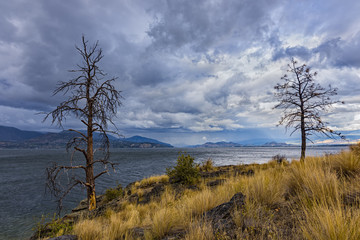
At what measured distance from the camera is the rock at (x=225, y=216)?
309cm

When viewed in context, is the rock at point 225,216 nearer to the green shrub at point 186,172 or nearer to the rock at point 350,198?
the rock at point 350,198

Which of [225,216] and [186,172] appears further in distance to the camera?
[186,172]

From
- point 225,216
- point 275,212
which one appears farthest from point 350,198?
point 225,216

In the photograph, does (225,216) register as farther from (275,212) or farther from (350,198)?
(350,198)

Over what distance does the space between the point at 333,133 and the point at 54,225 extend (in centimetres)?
1548

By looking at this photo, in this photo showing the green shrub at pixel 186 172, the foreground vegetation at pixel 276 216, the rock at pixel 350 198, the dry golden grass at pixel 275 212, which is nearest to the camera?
the foreground vegetation at pixel 276 216

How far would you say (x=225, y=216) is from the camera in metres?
3.64

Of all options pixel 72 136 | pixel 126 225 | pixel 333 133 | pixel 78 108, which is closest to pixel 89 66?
pixel 78 108

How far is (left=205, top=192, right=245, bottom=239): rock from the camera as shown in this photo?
3.09 metres

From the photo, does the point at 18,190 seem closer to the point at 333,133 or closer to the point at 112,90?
the point at 112,90

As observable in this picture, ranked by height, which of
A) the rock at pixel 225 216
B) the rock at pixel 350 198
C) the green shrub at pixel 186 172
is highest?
the rock at pixel 350 198

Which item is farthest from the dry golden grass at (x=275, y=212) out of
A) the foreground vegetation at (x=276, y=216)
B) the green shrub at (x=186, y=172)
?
the green shrub at (x=186, y=172)

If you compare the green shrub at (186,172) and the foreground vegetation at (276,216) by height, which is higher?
→ the foreground vegetation at (276,216)

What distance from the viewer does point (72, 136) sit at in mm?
8195
